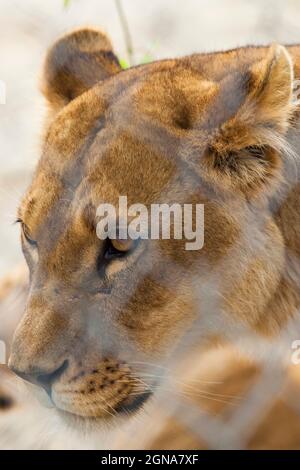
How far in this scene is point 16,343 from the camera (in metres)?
2.03

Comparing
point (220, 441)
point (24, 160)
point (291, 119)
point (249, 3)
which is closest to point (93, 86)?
point (291, 119)

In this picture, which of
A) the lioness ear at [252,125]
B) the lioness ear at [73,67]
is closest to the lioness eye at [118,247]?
the lioness ear at [252,125]

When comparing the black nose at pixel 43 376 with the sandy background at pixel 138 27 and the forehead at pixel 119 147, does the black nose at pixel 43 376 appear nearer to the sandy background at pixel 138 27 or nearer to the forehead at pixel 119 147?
the forehead at pixel 119 147

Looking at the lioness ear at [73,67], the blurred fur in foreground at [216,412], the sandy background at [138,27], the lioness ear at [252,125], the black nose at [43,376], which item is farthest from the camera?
the sandy background at [138,27]

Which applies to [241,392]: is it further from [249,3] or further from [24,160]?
[249,3]

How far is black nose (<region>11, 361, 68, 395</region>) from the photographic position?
1989mm

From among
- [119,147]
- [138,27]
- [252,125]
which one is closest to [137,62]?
[138,27]

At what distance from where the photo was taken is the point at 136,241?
196 centimetres

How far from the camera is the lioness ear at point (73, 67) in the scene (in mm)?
2471

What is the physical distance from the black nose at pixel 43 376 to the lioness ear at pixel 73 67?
0.81 metres

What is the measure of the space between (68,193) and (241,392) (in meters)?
0.66

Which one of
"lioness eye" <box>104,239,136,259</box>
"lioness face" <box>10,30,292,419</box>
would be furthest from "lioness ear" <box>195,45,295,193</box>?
"lioness eye" <box>104,239,136,259</box>

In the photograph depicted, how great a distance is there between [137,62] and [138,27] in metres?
0.56

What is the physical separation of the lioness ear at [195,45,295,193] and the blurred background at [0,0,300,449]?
459 mm
